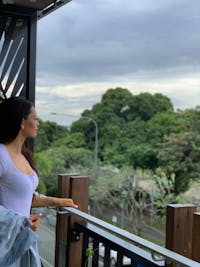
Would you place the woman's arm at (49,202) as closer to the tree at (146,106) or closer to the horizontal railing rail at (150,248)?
the horizontal railing rail at (150,248)

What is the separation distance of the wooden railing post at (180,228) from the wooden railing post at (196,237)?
0.04 m

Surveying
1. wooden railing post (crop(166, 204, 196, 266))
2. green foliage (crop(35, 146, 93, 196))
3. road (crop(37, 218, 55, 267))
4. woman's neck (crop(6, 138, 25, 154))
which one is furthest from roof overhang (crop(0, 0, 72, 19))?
green foliage (crop(35, 146, 93, 196))

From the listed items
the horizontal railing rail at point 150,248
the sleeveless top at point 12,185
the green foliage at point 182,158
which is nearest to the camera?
the horizontal railing rail at point 150,248

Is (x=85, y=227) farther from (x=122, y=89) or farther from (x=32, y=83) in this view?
(x=122, y=89)

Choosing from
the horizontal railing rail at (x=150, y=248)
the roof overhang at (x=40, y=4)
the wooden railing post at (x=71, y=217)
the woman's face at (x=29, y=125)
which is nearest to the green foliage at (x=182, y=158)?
the roof overhang at (x=40, y=4)

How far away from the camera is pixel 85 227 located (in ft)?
5.81

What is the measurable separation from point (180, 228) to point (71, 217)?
71 cm

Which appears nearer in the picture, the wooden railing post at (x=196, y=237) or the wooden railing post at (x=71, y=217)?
the wooden railing post at (x=196, y=237)

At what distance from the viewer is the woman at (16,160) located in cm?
134

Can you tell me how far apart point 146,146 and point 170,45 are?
26.9 ft

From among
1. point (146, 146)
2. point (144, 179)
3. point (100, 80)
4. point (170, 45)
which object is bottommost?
point (144, 179)

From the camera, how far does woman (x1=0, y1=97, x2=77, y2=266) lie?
1344mm

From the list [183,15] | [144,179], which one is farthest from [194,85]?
[144,179]

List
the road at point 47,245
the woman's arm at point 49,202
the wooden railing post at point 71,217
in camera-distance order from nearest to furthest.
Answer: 1. the woman's arm at point 49,202
2. the wooden railing post at point 71,217
3. the road at point 47,245
